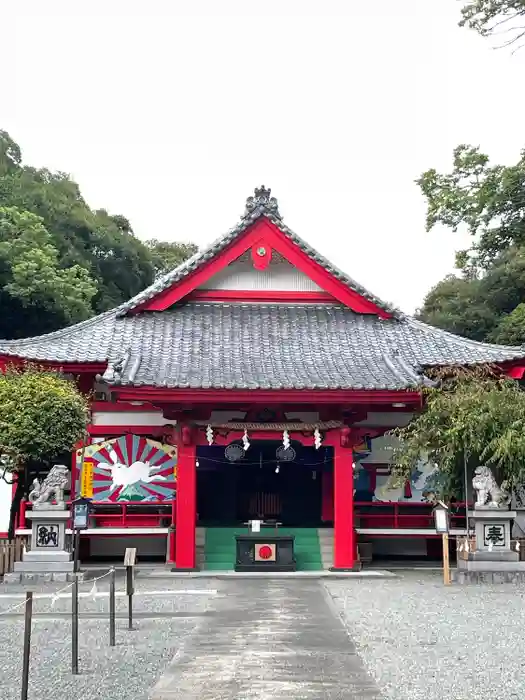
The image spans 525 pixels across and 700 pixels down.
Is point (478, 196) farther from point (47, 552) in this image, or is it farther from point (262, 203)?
point (47, 552)

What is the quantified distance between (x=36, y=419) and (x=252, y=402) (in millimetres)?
4842

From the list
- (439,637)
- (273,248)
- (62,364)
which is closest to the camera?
(439,637)

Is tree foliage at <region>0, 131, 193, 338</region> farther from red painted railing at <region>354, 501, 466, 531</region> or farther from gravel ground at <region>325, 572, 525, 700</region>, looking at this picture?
gravel ground at <region>325, 572, 525, 700</region>

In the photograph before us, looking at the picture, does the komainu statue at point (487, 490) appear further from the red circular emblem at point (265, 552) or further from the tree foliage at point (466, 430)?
the red circular emblem at point (265, 552)

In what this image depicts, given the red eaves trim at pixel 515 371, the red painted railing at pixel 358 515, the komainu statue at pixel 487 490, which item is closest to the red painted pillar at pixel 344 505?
the red painted railing at pixel 358 515

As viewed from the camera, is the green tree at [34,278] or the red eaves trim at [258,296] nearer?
the red eaves trim at [258,296]

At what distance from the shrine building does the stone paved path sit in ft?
20.6

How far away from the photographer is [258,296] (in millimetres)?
22625

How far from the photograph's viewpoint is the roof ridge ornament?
21.9 m

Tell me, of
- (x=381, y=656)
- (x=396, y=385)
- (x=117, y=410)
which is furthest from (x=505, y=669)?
(x=117, y=410)

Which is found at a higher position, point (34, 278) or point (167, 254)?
point (167, 254)

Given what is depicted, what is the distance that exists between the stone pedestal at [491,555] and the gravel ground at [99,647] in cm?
555

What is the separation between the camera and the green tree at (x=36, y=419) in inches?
628

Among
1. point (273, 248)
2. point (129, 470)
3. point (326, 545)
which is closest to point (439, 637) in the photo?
point (326, 545)
